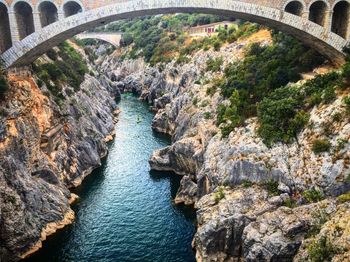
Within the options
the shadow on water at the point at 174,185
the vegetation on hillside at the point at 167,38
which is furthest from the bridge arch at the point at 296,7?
the vegetation on hillside at the point at 167,38

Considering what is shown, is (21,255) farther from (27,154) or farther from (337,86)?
(337,86)

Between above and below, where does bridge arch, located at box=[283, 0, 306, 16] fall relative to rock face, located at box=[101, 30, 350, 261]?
above

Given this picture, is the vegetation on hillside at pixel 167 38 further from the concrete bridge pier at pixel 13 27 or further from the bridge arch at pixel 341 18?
the concrete bridge pier at pixel 13 27

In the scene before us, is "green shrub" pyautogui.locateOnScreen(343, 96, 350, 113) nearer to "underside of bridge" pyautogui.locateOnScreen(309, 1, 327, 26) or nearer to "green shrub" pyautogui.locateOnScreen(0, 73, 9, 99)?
"underside of bridge" pyautogui.locateOnScreen(309, 1, 327, 26)

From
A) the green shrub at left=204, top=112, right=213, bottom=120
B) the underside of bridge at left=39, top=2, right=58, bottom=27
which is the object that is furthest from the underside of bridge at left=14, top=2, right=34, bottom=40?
the green shrub at left=204, top=112, right=213, bottom=120

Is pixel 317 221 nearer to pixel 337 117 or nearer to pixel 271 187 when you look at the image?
pixel 271 187

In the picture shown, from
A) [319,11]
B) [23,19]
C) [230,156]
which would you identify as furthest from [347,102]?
[23,19]
